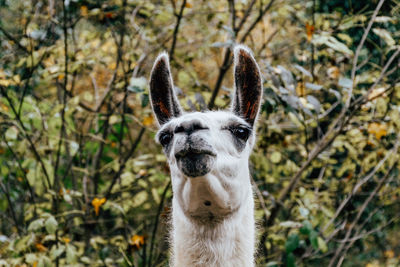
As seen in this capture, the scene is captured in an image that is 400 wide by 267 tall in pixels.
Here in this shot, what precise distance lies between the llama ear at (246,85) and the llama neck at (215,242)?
1.70 feet

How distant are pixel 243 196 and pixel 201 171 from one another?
45 centimetres

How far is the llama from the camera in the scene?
1657 millimetres

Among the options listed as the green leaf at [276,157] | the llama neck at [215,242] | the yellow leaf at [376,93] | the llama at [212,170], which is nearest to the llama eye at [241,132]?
the llama at [212,170]

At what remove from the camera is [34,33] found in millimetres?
3727

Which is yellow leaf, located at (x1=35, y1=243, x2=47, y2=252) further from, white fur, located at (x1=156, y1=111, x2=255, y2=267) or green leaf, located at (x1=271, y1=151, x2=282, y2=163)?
green leaf, located at (x1=271, y1=151, x2=282, y2=163)

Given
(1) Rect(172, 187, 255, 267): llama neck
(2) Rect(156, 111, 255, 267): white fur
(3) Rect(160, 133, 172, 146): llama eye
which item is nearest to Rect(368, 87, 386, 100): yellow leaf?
(2) Rect(156, 111, 255, 267): white fur

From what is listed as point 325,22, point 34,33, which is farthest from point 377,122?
point 34,33

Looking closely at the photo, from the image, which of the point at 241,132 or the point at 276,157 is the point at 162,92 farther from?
the point at 276,157

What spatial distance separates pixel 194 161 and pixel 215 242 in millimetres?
527

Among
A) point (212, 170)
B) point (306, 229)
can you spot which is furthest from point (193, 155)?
point (306, 229)

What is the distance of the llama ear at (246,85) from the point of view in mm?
2119

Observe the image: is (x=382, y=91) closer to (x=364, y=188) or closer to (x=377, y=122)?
(x=377, y=122)

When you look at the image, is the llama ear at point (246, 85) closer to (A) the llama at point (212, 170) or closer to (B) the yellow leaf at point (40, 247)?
(A) the llama at point (212, 170)

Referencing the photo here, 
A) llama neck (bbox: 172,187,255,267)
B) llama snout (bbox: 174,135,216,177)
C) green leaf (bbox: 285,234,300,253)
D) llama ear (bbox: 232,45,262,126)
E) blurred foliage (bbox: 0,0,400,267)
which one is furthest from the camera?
blurred foliage (bbox: 0,0,400,267)
